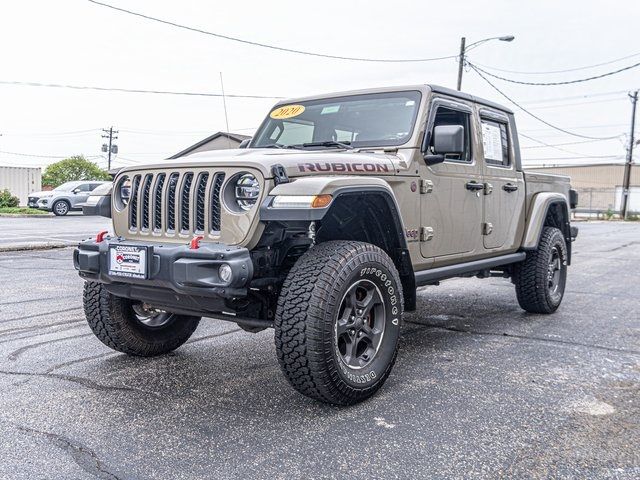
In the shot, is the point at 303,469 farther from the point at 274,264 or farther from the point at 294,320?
the point at 274,264

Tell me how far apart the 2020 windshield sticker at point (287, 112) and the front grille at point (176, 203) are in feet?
5.56

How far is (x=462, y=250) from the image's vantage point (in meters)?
5.07

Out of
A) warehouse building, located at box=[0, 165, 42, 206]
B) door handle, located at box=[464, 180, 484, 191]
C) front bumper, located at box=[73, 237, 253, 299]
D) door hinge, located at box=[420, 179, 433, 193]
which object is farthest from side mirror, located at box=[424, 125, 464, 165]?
warehouse building, located at box=[0, 165, 42, 206]

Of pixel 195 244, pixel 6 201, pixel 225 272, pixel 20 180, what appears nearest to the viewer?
pixel 225 272

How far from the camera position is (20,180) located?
35.8 meters

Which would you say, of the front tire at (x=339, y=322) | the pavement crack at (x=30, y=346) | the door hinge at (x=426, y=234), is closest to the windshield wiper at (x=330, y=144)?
the door hinge at (x=426, y=234)

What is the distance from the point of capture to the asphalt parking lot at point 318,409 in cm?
283

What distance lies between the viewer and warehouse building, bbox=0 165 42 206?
35.3 metres

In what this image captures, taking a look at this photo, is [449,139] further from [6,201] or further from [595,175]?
[595,175]

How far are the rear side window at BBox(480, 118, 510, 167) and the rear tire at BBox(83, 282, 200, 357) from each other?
10.1 ft

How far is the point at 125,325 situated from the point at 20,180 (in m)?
35.4

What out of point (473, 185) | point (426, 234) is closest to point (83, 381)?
point (426, 234)

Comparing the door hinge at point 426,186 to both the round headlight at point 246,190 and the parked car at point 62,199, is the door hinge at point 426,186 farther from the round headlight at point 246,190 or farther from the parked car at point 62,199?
the parked car at point 62,199

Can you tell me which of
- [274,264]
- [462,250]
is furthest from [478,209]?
[274,264]
